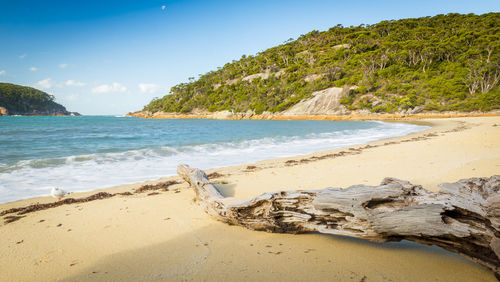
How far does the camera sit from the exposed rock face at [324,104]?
169 ft

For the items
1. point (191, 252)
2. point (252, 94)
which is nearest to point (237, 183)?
point (191, 252)

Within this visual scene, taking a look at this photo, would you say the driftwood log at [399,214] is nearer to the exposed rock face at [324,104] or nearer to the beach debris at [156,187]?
the beach debris at [156,187]

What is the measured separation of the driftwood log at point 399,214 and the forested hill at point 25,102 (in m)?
150

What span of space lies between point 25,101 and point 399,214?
162 meters

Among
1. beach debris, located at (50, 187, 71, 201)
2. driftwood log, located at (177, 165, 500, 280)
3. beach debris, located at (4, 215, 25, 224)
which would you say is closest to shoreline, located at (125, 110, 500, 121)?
driftwood log, located at (177, 165, 500, 280)

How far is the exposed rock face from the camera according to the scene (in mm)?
51594

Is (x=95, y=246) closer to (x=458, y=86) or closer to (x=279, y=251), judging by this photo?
(x=279, y=251)

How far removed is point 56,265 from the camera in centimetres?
248

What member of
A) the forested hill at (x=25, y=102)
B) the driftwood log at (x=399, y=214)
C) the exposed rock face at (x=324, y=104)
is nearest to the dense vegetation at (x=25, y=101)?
the forested hill at (x=25, y=102)

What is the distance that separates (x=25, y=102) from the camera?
114m

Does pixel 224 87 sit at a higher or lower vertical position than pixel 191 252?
higher

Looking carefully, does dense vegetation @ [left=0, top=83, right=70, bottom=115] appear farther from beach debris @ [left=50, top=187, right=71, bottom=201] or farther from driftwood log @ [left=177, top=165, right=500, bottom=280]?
driftwood log @ [left=177, top=165, right=500, bottom=280]

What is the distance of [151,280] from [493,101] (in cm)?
5442

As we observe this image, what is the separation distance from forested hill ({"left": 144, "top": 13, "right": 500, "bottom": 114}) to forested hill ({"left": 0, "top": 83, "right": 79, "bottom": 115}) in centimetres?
7299
